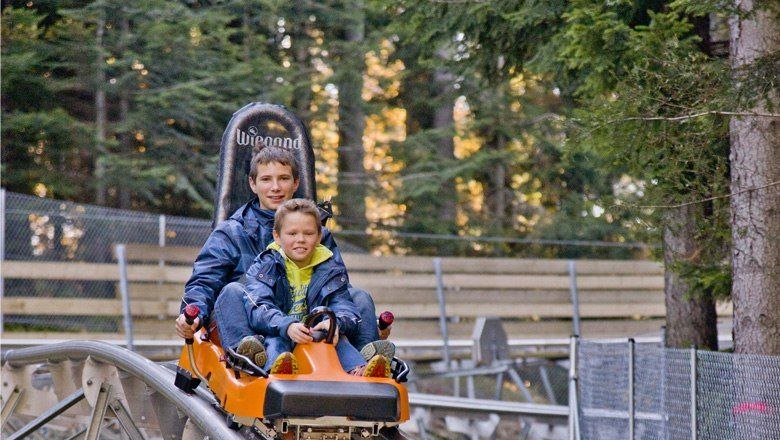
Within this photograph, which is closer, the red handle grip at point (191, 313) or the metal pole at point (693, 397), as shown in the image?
the red handle grip at point (191, 313)

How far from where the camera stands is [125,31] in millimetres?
17484

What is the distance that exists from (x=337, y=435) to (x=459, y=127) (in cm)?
1529

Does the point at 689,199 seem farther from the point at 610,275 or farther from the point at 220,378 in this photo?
the point at 610,275

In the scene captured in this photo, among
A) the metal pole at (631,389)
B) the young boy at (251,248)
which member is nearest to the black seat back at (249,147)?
the young boy at (251,248)

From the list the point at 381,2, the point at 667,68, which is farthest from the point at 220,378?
the point at 381,2

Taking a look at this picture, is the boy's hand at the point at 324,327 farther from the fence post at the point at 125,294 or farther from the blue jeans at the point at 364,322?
the fence post at the point at 125,294

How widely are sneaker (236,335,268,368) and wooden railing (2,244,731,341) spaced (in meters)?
8.28

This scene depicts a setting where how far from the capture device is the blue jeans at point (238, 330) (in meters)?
5.66

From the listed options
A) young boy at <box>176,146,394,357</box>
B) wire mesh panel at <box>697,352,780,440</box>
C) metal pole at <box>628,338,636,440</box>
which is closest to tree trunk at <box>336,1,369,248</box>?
metal pole at <box>628,338,636,440</box>

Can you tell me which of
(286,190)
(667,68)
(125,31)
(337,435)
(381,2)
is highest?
(125,31)

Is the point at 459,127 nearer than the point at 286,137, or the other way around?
the point at 286,137

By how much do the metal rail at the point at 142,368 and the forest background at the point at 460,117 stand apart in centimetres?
307

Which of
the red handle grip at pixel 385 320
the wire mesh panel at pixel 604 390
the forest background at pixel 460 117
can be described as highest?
the forest background at pixel 460 117

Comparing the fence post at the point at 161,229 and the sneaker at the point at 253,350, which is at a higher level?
the fence post at the point at 161,229
